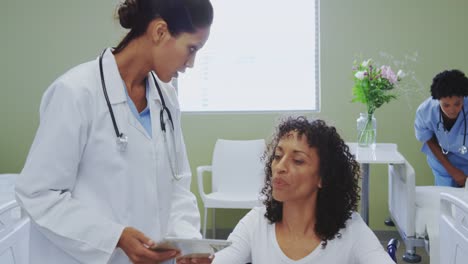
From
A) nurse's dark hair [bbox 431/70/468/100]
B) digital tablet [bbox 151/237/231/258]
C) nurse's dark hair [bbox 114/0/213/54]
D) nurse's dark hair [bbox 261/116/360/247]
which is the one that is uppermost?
nurse's dark hair [bbox 114/0/213/54]

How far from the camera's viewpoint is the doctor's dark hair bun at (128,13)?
1174 mm

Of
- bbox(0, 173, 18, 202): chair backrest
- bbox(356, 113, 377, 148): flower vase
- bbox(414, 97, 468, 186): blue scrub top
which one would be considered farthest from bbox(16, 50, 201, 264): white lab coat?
bbox(414, 97, 468, 186): blue scrub top

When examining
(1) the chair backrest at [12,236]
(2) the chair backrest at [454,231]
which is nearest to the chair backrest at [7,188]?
(1) the chair backrest at [12,236]

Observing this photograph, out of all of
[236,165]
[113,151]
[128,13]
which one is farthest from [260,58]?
[113,151]

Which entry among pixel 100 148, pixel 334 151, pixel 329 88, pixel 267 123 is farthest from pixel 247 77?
pixel 100 148

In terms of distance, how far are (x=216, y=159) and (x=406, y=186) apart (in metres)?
1.61

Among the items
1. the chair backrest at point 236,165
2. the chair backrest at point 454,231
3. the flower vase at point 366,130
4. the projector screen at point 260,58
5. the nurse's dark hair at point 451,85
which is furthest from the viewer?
the projector screen at point 260,58

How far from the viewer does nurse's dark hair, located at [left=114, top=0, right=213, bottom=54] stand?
1.14 meters

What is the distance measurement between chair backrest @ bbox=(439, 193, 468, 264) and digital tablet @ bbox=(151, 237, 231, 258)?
86 centimetres

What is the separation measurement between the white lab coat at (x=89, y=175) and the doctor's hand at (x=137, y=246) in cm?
2

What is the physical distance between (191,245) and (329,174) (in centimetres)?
51

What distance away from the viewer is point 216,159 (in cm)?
390

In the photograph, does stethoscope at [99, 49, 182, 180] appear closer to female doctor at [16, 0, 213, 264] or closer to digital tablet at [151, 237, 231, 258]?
female doctor at [16, 0, 213, 264]

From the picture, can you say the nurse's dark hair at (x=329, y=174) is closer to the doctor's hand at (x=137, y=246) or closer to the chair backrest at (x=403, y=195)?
the doctor's hand at (x=137, y=246)
